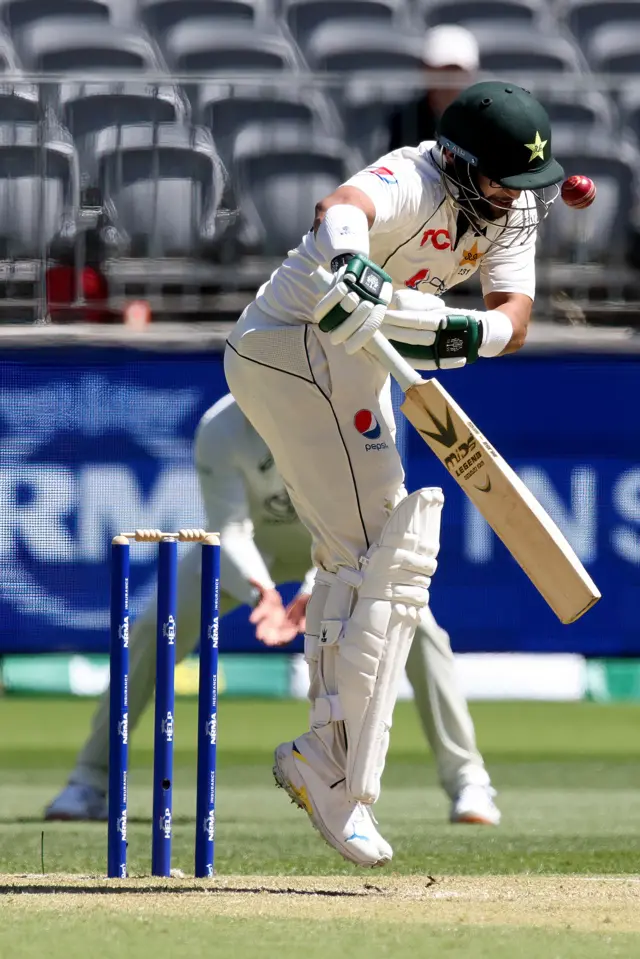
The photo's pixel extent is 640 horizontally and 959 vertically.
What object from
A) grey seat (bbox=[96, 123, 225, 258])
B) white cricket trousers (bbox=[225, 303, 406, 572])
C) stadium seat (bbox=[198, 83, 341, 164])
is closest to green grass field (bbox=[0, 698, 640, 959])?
white cricket trousers (bbox=[225, 303, 406, 572])

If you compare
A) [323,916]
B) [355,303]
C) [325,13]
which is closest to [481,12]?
[325,13]

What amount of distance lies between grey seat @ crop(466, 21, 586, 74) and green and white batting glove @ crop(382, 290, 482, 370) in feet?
22.3

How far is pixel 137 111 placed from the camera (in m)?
8.30

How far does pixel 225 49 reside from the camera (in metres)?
9.80

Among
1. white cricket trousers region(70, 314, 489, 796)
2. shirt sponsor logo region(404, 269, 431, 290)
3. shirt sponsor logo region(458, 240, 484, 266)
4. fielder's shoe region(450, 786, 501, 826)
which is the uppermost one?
shirt sponsor logo region(458, 240, 484, 266)

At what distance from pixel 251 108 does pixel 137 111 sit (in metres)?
0.59

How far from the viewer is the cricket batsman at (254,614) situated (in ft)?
15.1

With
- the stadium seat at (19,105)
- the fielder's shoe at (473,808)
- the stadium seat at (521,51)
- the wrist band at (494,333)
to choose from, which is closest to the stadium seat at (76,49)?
the stadium seat at (19,105)

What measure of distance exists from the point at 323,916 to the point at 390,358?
1.02 meters

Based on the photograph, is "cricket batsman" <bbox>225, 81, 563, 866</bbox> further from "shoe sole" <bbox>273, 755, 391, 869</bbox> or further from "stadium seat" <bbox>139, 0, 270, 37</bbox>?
"stadium seat" <bbox>139, 0, 270, 37</bbox>

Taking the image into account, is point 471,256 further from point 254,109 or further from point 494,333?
point 254,109

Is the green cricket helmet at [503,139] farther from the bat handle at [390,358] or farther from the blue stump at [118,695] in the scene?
the blue stump at [118,695]

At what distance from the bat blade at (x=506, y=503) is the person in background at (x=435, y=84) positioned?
4.68 m

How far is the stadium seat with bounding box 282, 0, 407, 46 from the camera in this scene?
10047 millimetres
